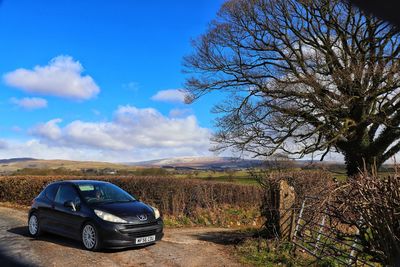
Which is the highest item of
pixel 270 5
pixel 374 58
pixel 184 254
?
pixel 270 5

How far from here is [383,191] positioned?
475cm

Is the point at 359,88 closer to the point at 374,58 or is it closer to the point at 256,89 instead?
the point at 374,58

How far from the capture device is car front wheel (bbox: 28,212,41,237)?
10.6m

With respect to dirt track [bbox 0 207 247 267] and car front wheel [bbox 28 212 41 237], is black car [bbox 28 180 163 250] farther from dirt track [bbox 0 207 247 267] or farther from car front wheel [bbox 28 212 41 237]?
dirt track [bbox 0 207 247 267]

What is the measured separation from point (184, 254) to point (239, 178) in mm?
13199

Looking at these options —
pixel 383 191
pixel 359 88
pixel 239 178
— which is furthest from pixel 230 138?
pixel 383 191

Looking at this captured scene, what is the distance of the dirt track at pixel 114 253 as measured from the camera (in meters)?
8.16

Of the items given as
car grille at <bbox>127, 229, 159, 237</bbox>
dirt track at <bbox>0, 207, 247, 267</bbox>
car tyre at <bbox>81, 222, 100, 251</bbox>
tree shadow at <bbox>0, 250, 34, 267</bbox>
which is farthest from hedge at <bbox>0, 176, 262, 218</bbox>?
tree shadow at <bbox>0, 250, 34, 267</bbox>

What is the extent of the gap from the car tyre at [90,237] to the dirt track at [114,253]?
0.16 m

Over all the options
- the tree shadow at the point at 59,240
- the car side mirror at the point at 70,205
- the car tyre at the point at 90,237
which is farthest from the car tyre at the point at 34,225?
the car tyre at the point at 90,237

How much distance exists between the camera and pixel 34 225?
1066 cm

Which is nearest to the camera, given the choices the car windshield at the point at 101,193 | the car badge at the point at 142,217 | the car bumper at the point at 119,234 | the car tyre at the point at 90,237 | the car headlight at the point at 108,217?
the car bumper at the point at 119,234

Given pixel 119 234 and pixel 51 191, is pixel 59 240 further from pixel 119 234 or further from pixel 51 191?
pixel 119 234

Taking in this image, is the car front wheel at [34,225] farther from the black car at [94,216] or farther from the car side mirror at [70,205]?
the car side mirror at [70,205]
